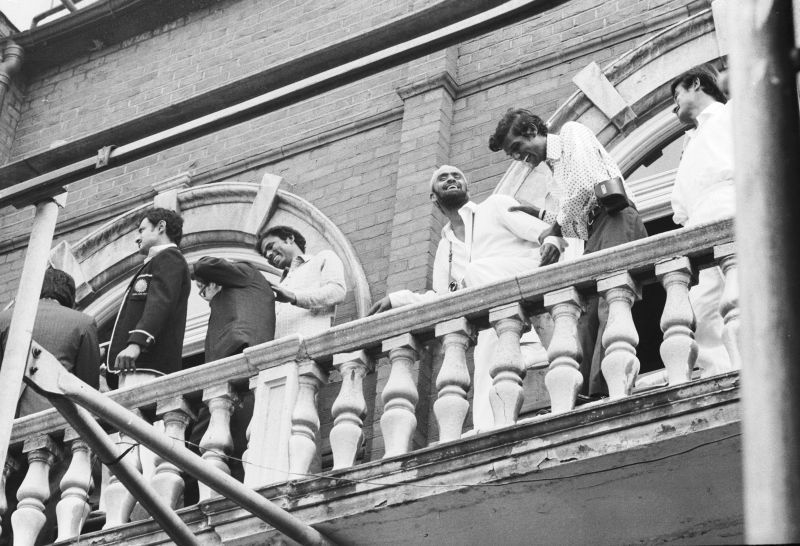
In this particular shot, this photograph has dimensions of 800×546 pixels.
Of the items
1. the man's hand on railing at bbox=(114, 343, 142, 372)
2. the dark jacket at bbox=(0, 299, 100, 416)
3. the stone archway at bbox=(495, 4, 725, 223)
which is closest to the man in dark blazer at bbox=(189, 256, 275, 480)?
the man's hand on railing at bbox=(114, 343, 142, 372)

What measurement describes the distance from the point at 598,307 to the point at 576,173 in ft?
2.53

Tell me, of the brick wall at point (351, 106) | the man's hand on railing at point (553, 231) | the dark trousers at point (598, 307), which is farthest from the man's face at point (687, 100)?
the brick wall at point (351, 106)

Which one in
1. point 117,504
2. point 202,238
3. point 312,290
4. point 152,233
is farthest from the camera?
point 202,238

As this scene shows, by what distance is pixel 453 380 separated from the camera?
22.2 ft

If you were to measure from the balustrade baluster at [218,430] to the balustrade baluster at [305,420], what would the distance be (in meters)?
0.39

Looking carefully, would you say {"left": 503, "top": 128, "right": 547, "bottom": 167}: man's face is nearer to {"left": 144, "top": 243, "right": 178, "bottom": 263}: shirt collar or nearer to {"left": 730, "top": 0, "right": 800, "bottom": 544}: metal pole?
{"left": 144, "top": 243, "right": 178, "bottom": 263}: shirt collar

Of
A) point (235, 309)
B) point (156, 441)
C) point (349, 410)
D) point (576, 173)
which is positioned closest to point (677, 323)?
point (576, 173)

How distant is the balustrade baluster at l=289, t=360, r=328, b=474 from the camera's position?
23.1 ft

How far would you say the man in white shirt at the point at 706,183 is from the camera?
6.65m

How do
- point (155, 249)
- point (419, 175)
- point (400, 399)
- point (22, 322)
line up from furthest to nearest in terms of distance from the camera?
1. point (419, 175)
2. point (155, 249)
3. point (400, 399)
4. point (22, 322)

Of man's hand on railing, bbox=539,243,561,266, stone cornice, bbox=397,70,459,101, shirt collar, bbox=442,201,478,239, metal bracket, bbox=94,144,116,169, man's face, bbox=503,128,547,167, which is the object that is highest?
stone cornice, bbox=397,70,459,101

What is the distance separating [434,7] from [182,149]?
7.07 metres

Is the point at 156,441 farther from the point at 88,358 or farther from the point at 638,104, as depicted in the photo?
the point at 638,104

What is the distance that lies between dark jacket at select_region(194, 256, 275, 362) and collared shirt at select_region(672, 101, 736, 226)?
259 centimetres
